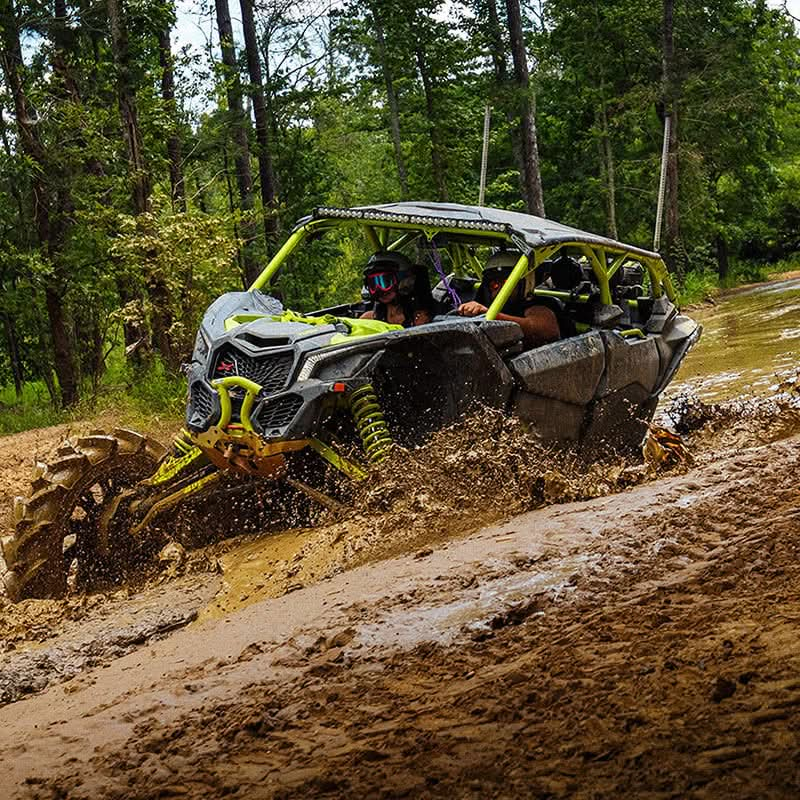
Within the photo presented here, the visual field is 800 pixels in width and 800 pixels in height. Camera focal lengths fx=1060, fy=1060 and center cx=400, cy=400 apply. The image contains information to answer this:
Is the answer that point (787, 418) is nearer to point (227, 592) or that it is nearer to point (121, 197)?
point (227, 592)

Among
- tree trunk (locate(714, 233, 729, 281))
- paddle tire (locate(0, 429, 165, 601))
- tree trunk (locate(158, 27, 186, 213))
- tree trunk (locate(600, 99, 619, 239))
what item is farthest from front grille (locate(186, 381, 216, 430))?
tree trunk (locate(714, 233, 729, 281))

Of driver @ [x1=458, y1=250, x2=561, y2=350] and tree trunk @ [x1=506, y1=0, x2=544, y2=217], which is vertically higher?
tree trunk @ [x1=506, y1=0, x2=544, y2=217]

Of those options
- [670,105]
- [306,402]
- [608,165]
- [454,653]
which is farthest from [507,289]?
[608,165]

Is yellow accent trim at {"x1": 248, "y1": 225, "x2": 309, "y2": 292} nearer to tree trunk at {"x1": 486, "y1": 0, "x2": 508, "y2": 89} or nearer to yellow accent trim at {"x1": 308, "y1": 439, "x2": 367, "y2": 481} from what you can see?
yellow accent trim at {"x1": 308, "y1": 439, "x2": 367, "y2": 481}

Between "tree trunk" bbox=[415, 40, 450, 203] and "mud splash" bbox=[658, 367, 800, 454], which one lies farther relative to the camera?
"tree trunk" bbox=[415, 40, 450, 203]

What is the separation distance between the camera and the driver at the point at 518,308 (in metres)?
7.57

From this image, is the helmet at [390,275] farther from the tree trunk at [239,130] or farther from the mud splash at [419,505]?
the tree trunk at [239,130]

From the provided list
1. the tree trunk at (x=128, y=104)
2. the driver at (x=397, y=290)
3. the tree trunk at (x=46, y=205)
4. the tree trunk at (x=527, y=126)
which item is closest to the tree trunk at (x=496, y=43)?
the tree trunk at (x=527, y=126)

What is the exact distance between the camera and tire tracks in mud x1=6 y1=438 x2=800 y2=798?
2582 mm

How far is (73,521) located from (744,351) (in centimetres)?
1109

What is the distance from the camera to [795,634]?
306 centimetres

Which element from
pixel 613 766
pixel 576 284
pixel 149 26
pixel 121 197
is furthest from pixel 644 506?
pixel 121 197

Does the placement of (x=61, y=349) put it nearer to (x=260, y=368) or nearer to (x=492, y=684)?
(x=260, y=368)

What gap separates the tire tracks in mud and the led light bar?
110 inches
